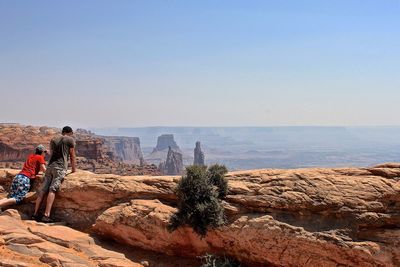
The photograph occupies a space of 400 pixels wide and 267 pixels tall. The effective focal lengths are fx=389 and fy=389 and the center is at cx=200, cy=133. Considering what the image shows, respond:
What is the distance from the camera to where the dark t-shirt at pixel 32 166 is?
14.1 meters

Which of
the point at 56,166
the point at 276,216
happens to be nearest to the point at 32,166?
the point at 56,166

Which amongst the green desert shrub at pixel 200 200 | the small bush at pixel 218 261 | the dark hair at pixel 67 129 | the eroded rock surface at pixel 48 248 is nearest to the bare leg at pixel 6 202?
the eroded rock surface at pixel 48 248

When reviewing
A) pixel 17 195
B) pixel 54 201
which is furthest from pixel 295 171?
pixel 17 195

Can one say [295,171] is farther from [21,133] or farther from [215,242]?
[21,133]

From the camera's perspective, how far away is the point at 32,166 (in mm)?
14258

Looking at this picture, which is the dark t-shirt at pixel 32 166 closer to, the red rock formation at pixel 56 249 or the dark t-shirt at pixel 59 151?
the dark t-shirt at pixel 59 151

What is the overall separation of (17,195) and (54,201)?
1.25 metres

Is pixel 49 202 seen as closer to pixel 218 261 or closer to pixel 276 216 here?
pixel 218 261

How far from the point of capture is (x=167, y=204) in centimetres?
1274

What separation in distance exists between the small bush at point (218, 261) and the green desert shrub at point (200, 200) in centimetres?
69

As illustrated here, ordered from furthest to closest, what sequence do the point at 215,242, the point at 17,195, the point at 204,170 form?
the point at 17,195
the point at 204,170
the point at 215,242

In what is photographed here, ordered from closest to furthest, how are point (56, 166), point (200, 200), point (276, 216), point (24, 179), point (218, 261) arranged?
point (218, 261) → point (276, 216) → point (200, 200) → point (56, 166) → point (24, 179)

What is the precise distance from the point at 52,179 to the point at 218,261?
655 centimetres

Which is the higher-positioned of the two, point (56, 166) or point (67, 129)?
point (67, 129)
